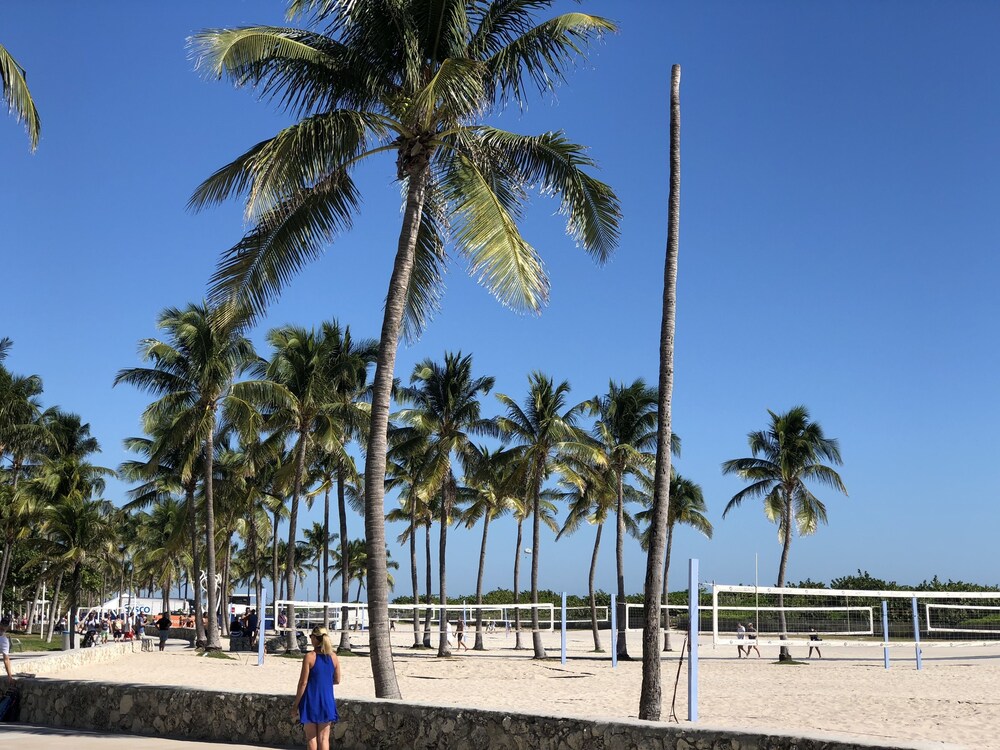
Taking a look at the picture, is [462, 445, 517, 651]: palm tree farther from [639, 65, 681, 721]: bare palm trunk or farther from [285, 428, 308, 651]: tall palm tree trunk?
[639, 65, 681, 721]: bare palm trunk

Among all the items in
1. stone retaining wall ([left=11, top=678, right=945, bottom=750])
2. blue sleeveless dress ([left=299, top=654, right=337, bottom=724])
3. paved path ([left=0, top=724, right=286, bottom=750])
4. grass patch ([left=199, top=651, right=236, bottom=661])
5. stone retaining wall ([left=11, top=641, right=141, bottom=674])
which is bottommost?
grass patch ([left=199, top=651, right=236, bottom=661])

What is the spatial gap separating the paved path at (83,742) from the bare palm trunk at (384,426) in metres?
2.14

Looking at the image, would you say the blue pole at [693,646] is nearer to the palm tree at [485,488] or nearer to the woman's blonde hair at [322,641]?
the woman's blonde hair at [322,641]

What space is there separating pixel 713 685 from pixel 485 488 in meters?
25.1

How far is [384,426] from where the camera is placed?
13461 millimetres

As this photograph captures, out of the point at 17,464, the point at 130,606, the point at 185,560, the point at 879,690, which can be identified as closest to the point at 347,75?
the point at 879,690

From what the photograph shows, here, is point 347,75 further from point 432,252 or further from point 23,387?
point 23,387

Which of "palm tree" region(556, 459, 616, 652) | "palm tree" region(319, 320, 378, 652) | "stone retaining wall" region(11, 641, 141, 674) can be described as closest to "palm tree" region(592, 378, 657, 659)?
"palm tree" region(556, 459, 616, 652)

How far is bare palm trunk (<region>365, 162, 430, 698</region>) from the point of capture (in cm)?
1269

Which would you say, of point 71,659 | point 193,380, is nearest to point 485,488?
point 193,380

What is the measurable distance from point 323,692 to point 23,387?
4515 cm

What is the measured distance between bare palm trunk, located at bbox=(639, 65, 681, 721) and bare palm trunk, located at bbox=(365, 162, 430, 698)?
10.2 feet

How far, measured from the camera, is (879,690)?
20.5 m

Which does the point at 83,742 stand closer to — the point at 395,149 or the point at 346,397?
the point at 395,149
